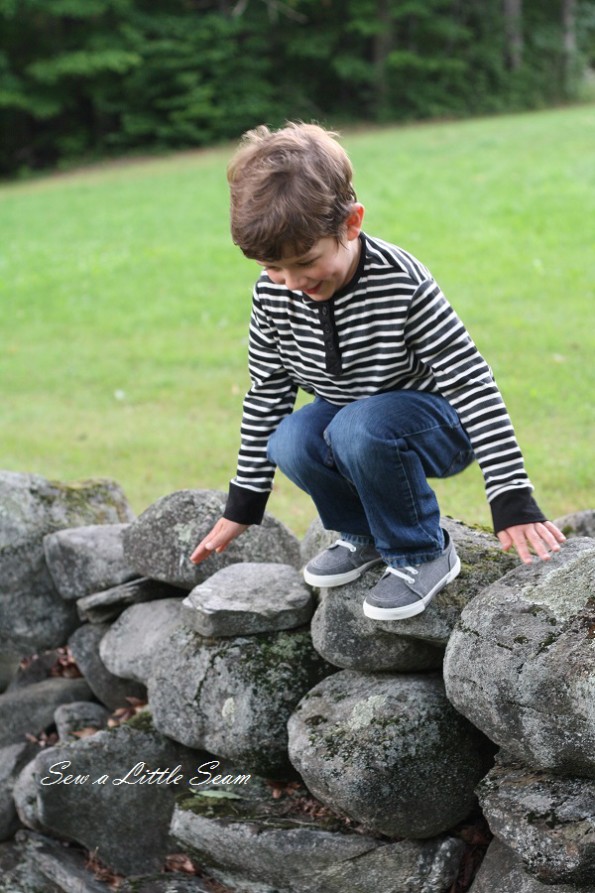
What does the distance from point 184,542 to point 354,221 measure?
Answer: 56.5 inches

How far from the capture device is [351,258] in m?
2.91

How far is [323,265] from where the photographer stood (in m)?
2.81

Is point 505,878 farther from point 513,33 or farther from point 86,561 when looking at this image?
point 513,33

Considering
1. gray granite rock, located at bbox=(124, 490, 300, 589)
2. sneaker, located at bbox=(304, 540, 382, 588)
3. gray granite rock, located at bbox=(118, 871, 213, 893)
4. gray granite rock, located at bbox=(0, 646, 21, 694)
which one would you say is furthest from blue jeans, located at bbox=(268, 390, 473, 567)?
gray granite rock, located at bbox=(0, 646, 21, 694)

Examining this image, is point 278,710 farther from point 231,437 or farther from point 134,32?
point 134,32

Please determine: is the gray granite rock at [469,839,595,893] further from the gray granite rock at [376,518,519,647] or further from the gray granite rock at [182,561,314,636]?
the gray granite rock at [182,561,314,636]

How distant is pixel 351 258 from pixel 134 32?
2508 cm

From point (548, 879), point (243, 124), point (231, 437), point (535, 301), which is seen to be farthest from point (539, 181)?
point (243, 124)

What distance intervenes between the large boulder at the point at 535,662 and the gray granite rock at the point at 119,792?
3.92ft

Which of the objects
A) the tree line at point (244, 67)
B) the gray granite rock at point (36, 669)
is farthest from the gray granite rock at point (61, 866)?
the tree line at point (244, 67)

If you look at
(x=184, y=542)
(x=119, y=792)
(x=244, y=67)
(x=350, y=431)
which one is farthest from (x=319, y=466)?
(x=244, y=67)

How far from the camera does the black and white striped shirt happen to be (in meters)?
2.80

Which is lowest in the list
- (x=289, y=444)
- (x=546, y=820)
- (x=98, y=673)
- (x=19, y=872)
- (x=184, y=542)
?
(x=19, y=872)

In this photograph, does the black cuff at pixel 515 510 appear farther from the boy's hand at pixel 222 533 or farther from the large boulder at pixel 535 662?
the boy's hand at pixel 222 533
